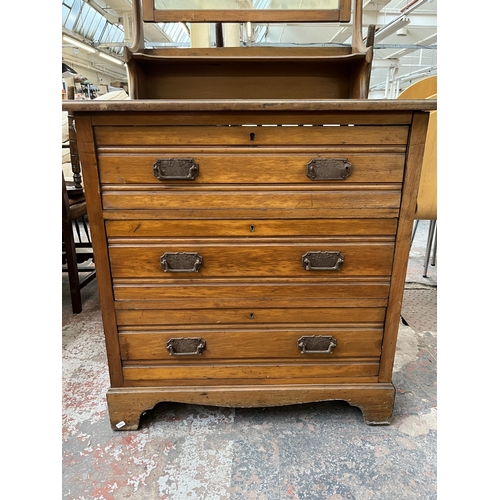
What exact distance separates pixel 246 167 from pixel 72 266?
1.63 meters

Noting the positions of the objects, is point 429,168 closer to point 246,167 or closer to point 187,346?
point 246,167

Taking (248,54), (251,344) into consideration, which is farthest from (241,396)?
(248,54)

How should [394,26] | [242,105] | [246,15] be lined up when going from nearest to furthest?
[242,105], [246,15], [394,26]

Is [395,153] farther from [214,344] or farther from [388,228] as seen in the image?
[214,344]

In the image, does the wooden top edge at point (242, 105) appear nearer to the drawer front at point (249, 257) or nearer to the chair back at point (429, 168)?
the drawer front at point (249, 257)

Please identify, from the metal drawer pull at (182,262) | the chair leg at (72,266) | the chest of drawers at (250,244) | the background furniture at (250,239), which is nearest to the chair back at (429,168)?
the background furniture at (250,239)

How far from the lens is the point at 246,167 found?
1063 millimetres

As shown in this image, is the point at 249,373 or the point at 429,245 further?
the point at 429,245

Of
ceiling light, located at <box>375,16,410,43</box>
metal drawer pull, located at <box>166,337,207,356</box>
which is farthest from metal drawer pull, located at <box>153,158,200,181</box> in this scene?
ceiling light, located at <box>375,16,410,43</box>

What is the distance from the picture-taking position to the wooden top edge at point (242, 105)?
38.5 inches

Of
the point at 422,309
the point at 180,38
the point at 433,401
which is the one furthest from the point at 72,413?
the point at 180,38

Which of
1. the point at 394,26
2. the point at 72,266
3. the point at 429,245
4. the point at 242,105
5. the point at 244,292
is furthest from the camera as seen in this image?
the point at 394,26

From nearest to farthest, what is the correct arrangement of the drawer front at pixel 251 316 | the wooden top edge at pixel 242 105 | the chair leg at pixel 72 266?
the wooden top edge at pixel 242 105
the drawer front at pixel 251 316
the chair leg at pixel 72 266

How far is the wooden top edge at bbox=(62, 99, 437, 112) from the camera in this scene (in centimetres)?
98
